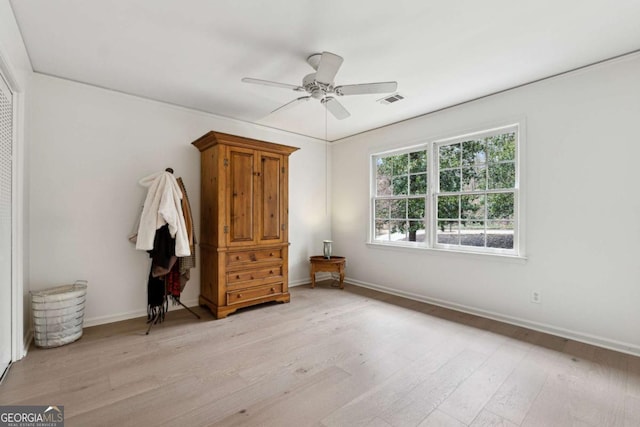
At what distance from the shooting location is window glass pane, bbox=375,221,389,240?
4.69m

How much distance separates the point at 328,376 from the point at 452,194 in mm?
2719

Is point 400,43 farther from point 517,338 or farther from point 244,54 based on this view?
point 517,338

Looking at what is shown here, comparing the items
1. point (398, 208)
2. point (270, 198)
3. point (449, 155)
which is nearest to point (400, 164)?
point (398, 208)

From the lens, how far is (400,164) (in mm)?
4477

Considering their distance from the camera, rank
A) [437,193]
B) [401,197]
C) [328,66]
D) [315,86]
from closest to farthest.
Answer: [328,66], [315,86], [437,193], [401,197]

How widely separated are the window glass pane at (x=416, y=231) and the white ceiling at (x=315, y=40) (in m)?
1.77

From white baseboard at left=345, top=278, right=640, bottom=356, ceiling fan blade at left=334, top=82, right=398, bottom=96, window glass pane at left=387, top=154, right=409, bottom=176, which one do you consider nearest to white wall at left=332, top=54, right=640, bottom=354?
white baseboard at left=345, top=278, right=640, bottom=356

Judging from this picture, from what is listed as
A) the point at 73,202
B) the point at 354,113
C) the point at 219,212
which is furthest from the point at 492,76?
the point at 73,202

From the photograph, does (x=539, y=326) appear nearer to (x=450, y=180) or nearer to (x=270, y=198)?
(x=450, y=180)

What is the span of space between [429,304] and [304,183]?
8.74ft

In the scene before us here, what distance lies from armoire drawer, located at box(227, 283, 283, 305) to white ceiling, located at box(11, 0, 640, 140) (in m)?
2.31

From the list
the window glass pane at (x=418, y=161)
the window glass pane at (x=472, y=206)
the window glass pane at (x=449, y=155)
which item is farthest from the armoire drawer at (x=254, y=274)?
the window glass pane at (x=449, y=155)

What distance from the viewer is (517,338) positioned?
2.84m

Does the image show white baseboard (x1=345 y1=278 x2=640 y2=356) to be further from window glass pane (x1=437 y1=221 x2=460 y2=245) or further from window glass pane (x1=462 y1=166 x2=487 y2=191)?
window glass pane (x1=462 y1=166 x2=487 y2=191)
